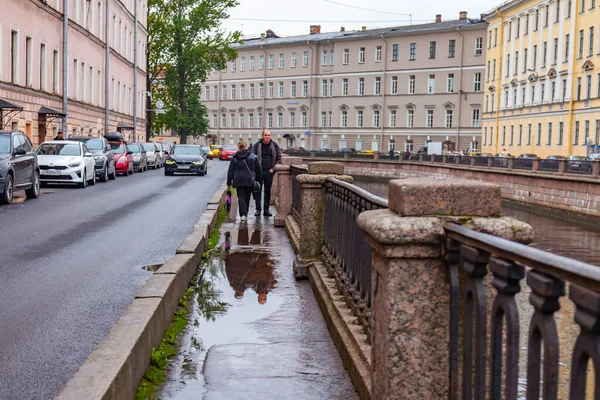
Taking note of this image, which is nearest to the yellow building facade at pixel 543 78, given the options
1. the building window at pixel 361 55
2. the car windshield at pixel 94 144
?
the building window at pixel 361 55

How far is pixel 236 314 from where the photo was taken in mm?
7805

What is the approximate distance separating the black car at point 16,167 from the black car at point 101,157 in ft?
29.1

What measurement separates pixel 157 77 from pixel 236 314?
74.6 metres

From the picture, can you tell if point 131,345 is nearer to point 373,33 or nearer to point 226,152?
point 226,152

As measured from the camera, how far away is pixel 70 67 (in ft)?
143

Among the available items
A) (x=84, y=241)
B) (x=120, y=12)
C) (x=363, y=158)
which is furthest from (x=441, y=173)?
(x=84, y=241)

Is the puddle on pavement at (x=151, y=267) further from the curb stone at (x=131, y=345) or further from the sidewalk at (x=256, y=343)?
the curb stone at (x=131, y=345)

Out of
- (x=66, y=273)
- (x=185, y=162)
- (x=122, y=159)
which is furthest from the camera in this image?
(x=185, y=162)

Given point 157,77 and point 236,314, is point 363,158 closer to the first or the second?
point 157,77

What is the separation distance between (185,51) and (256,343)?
65472 mm

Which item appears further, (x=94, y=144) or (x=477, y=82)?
(x=477, y=82)

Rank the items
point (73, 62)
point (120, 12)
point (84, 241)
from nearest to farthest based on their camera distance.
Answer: point (84, 241)
point (73, 62)
point (120, 12)

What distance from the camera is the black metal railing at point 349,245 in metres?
5.94

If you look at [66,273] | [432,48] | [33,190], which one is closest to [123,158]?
[33,190]
